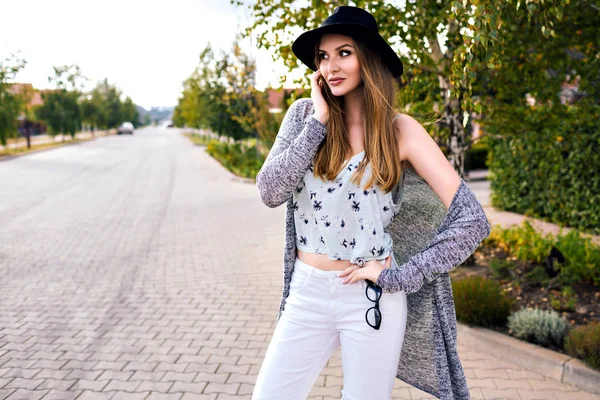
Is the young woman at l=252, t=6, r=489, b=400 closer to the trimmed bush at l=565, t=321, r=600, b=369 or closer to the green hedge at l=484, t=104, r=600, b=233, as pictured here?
the trimmed bush at l=565, t=321, r=600, b=369

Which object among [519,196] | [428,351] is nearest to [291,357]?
[428,351]

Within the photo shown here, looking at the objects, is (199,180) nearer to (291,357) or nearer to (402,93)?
(402,93)

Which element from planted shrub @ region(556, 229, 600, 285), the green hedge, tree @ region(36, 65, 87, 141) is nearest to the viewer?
planted shrub @ region(556, 229, 600, 285)

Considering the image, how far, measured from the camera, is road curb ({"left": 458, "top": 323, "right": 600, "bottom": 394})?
12.4 feet

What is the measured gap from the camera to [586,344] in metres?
3.85

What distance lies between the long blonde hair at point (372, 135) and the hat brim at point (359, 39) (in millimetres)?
25

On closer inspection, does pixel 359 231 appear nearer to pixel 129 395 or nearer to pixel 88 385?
pixel 129 395

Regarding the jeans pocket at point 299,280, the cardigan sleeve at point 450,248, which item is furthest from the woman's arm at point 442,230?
the jeans pocket at point 299,280

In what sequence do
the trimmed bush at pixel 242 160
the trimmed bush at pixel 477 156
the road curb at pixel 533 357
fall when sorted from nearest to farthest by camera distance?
the road curb at pixel 533 357, the trimmed bush at pixel 477 156, the trimmed bush at pixel 242 160

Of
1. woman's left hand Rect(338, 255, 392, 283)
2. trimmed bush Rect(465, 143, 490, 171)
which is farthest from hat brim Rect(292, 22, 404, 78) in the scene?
trimmed bush Rect(465, 143, 490, 171)

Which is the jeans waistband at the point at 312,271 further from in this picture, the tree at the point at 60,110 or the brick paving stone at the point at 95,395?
the tree at the point at 60,110

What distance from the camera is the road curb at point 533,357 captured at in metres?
3.78

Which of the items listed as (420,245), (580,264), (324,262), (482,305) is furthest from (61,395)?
(580,264)

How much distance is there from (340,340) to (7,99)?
95.3 feet
